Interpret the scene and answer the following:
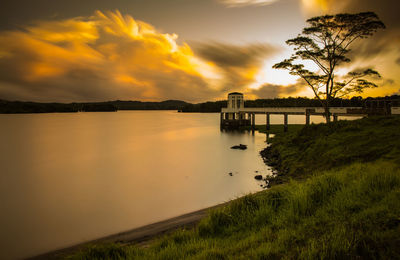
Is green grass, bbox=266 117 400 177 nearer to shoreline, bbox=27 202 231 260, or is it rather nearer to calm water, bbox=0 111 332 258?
calm water, bbox=0 111 332 258

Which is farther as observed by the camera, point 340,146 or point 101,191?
point 101,191

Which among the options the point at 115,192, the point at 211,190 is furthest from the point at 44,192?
the point at 211,190

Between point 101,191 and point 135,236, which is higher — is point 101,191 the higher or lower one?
the lower one

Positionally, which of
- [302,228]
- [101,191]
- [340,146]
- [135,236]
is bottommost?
[101,191]

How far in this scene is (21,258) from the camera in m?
7.85

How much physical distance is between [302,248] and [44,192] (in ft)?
52.0

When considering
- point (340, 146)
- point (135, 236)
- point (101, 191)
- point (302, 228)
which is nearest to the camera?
point (302, 228)

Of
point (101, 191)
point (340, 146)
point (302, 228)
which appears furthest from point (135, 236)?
point (340, 146)

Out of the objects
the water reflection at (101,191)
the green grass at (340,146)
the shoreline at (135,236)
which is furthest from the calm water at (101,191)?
the green grass at (340,146)

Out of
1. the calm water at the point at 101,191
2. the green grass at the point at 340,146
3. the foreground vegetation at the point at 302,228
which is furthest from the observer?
the green grass at the point at 340,146

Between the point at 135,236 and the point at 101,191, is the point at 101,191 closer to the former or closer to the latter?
the point at 101,191

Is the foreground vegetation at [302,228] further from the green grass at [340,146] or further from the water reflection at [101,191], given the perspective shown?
the green grass at [340,146]

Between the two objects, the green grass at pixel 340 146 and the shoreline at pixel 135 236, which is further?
the green grass at pixel 340 146

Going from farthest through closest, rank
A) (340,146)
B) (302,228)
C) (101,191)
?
(101,191), (340,146), (302,228)
